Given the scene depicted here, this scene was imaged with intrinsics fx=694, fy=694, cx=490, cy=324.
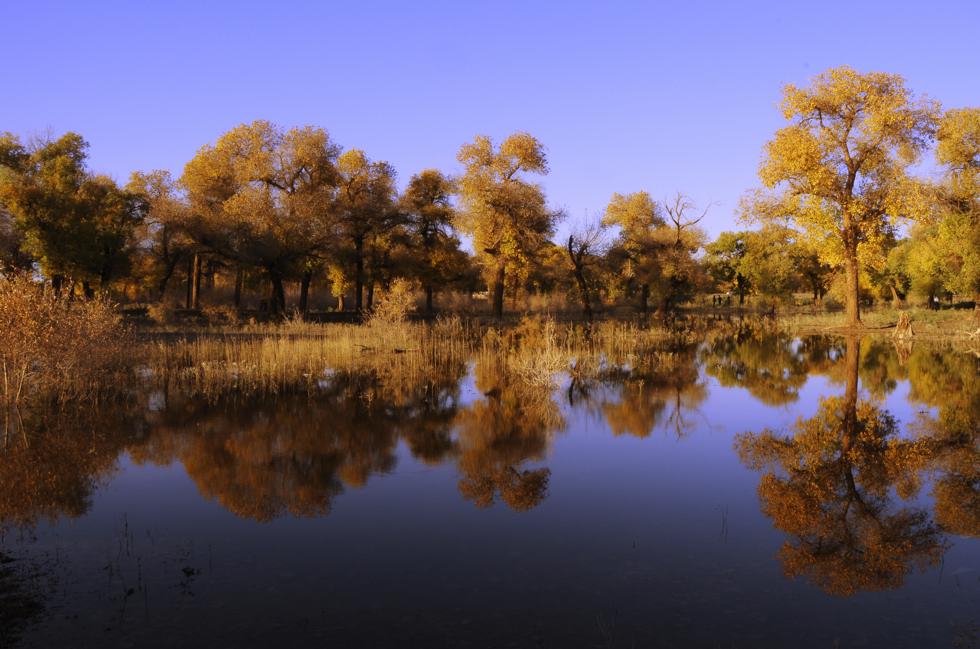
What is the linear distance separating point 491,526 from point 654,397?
9.14 meters

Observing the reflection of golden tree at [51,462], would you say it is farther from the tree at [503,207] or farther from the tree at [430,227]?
the tree at [430,227]

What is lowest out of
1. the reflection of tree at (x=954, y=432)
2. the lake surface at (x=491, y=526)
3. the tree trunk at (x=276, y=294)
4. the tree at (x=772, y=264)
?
the lake surface at (x=491, y=526)

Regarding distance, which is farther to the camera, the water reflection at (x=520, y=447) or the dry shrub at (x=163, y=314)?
the dry shrub at (x=163, y=314)

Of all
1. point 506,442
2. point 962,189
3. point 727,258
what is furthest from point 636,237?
point 506,442

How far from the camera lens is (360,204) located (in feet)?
148

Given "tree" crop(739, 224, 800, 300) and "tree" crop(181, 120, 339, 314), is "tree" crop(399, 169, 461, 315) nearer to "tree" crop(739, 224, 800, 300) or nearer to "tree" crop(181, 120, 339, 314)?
"tree" crop(181, 120, 339, 314)

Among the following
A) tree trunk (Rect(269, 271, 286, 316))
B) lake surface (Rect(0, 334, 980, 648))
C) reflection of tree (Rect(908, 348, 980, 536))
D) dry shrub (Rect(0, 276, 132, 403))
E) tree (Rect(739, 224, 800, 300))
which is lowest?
lake surface (Rect(0, 334, 980, 648))

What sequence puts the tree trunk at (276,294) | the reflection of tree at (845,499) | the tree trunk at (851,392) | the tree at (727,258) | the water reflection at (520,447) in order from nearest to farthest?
the reflection of tree at (845,499) < the water reflection at (520,447) < the tree trunk at (851,392) < the tree trunk at (276,294) < the tree at (727,258)

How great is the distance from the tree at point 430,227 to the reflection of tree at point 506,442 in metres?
32.2

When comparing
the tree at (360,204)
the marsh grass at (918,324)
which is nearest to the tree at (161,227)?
the tree at (360,204)

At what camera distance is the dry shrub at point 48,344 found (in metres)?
12.9

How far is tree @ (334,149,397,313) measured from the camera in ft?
148

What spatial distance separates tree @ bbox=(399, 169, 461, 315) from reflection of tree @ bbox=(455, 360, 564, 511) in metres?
32.2

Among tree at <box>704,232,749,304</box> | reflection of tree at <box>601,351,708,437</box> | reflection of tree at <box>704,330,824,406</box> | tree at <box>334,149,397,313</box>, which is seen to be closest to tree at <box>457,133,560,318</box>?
tree at <box>334,149,397,313</box>
